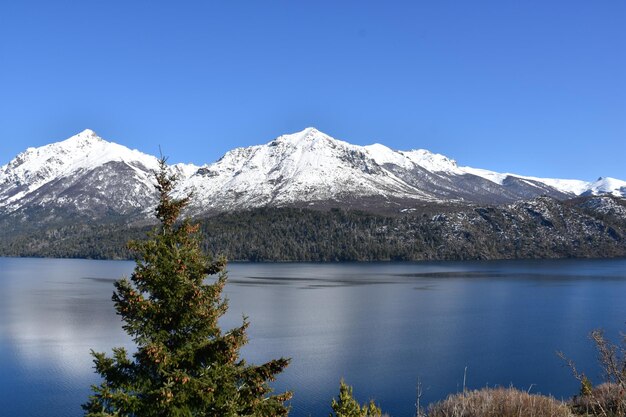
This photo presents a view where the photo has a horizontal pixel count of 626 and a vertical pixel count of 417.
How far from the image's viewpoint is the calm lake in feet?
170

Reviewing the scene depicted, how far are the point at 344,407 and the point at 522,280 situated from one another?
530ft

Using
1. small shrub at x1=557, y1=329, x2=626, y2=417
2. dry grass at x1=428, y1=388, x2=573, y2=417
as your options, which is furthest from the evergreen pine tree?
small shrub at x1=557, y1=329, x2=626, y2=417

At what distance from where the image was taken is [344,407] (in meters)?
25.9

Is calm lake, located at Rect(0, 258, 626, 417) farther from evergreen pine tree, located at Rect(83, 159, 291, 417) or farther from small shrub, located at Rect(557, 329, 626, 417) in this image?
evergreen pine tree, located at Rect(83, 159, 291, 417)

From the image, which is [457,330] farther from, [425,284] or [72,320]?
[425,284]

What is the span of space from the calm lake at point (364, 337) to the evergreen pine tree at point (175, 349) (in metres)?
14.9

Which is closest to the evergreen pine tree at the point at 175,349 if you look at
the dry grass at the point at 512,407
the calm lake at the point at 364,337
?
the dry grass at the point at 512,407

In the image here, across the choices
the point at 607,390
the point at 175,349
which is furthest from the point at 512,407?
the point at 175,349

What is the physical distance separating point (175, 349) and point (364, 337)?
65.0 metres

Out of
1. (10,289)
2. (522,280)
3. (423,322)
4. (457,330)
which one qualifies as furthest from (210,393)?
(522,280)

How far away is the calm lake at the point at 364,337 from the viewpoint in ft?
170

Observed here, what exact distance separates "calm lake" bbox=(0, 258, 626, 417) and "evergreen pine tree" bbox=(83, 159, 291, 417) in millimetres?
14901

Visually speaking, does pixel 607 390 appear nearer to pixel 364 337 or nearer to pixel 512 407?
pixel 512 407

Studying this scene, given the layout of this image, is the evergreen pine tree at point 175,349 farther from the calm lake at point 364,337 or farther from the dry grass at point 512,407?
the calm lake at point 364,337
